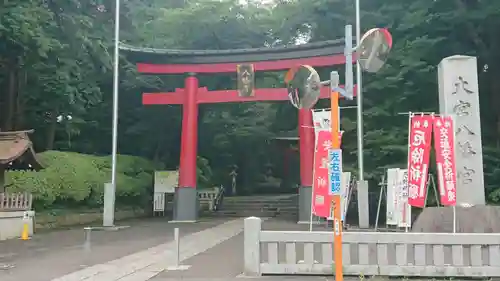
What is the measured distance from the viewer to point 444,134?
11336mm

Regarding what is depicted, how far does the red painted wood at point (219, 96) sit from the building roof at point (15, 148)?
725cm

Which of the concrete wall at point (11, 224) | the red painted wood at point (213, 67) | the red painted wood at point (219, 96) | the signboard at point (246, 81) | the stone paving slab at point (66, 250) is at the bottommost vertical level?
the stone paving slab at point (66, 250)

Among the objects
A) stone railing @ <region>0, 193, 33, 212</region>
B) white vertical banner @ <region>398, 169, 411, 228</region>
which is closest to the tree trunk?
stone railing @ <region>0, 193, 33, 212</region>

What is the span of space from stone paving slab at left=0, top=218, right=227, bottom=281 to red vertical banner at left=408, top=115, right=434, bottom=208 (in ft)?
23.7

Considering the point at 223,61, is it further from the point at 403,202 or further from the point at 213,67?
the point at 403,202

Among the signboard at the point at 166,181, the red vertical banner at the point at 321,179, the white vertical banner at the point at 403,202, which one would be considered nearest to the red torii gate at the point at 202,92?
the signboard at the point at 166,181

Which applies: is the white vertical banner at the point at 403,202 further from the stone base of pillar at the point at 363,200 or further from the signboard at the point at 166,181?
the signboard at the point at 166,181

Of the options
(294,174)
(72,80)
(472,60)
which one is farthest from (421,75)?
(294,174)

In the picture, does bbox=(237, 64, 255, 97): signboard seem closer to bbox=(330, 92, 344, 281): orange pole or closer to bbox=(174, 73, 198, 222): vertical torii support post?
bbox=(174, 73, 198, 222): vertical torii support post

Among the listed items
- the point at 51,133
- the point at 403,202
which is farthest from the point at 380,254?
the point at 51,133

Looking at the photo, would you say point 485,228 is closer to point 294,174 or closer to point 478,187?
point 478,187

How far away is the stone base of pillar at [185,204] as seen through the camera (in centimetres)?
2300

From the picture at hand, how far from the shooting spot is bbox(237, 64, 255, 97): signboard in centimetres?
2212

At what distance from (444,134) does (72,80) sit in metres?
15.7
